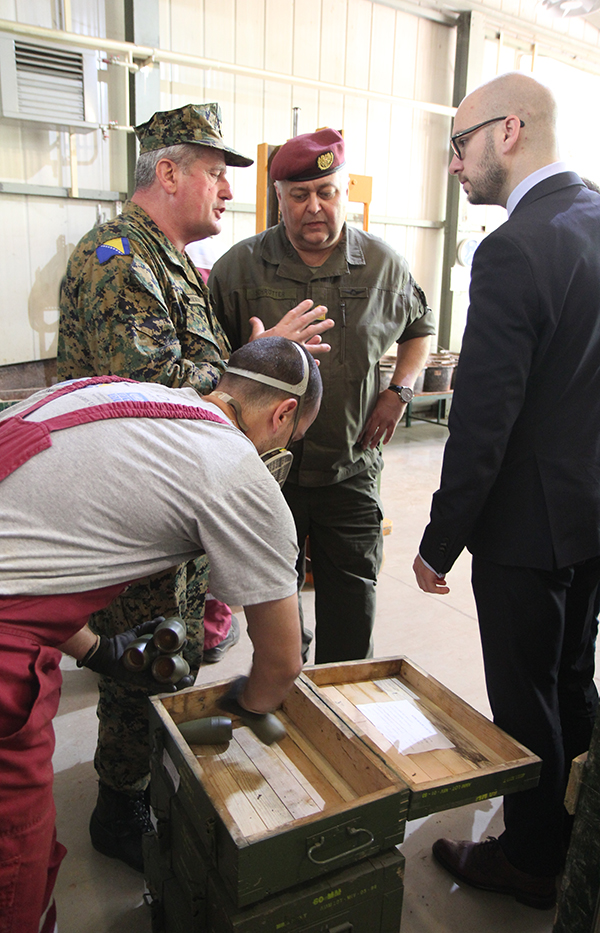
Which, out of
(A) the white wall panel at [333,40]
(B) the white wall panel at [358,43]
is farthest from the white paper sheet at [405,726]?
(B) the white wall panel at [358,43]

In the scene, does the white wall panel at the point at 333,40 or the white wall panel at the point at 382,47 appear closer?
the white wall panel at the point at 333,40

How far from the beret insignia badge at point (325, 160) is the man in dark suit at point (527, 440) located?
1.80 ft

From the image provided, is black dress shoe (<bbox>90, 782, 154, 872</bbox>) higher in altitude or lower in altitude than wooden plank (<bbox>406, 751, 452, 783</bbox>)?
lower

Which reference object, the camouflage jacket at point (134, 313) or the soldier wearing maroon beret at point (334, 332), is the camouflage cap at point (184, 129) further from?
the soldier wearing maroon beret at point (334, 332)

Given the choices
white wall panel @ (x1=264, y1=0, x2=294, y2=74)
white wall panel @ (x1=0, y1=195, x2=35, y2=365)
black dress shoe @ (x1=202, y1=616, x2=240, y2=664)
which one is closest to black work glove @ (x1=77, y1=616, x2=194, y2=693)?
black dress shoe @ (x1=202, y1=616, x2=240, y2=664)

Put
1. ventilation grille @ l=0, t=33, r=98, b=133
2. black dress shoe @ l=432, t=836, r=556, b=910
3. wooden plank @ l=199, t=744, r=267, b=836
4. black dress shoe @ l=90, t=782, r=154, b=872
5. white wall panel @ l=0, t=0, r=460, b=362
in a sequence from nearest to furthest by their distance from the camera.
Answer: wooden plank @ l=199, t=744, r=267, b=836
black dress shoe @ l=432, t=836, r=556, b=910
black dress shoe @ l=90, t=782, r=154, b=872
ventilation grille @ l=0, t=33, r=98, b=133
white wall panel @ l=0, t=0, r=460, b=362

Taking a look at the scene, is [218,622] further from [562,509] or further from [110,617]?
[562,509]

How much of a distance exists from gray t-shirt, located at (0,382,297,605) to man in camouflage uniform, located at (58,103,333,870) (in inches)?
19.5

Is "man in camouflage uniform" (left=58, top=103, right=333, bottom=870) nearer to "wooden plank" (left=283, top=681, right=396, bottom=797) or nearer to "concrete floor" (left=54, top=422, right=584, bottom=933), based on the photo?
"concrete floor" (left=54, top=422, right=584, bottom=933)

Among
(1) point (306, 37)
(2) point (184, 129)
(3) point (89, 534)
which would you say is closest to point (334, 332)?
(2) point (184, 129)

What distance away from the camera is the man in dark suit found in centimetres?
136

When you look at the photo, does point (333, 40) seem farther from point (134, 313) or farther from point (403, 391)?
point (134, 313)

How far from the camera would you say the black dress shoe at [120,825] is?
1683 millimetres

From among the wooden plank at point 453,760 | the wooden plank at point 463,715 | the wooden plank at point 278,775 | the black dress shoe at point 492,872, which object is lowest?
the black dress shoe at point 492,872
